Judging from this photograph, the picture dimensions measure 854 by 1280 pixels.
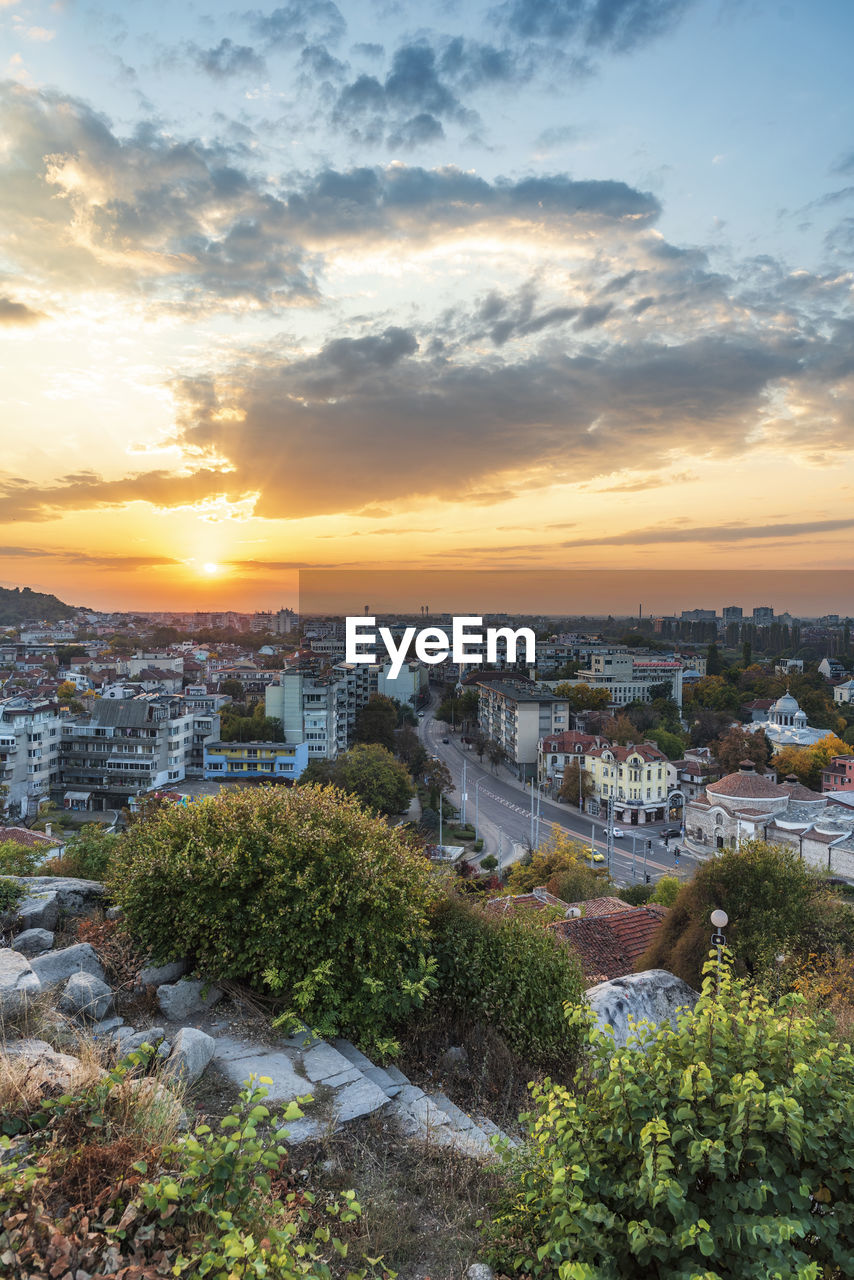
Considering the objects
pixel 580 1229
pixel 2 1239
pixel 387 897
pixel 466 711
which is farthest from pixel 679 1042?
pixel 466 711

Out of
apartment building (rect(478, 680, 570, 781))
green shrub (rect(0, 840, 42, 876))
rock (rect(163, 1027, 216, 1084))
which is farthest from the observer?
apartment building (rect(478, 680, 570, 781))

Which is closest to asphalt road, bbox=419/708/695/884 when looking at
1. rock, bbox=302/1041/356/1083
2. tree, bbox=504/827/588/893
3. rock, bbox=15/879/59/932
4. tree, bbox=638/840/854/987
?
tree, bbox=504/827/588/893

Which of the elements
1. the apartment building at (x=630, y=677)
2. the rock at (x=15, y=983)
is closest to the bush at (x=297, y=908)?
the rock at (x=15, y=983)

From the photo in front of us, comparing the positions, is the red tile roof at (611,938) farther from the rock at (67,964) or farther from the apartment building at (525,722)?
→ the apartment building at (525,722)

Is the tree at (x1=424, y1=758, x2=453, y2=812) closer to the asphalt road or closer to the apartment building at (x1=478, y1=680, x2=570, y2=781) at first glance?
the asphalt road

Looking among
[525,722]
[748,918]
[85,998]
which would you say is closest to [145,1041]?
[85,998]

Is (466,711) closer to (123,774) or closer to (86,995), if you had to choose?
(123,774)
